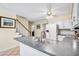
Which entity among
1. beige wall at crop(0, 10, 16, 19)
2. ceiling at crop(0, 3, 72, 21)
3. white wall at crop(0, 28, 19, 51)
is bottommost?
white wall at crop(0, 28, 19, 51)

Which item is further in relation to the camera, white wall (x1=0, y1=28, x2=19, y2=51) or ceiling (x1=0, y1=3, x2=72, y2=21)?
white wall (x1=0, y1=28, x2=19, y2=51)

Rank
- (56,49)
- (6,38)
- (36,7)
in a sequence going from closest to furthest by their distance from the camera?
(56,49) → (36,7) → (6,38)

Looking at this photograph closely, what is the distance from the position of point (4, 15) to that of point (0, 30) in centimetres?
81

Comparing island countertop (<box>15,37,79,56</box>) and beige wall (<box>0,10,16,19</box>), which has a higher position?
beige wall (<box>0,10,16,19</box>)

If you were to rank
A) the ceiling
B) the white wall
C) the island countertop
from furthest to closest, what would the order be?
the white wall < the ceiling < the island countertop

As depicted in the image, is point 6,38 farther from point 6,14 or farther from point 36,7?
point 36,7

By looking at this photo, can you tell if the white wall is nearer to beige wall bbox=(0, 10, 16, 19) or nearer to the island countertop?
beige wall bbox=(0, 10, 16, 19)

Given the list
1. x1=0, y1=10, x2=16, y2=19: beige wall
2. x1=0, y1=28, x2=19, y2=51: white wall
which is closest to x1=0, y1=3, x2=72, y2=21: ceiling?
x1=0, y1=10, x2=16, y2=19: beige wall

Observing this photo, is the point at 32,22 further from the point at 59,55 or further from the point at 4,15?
the point at 59,55

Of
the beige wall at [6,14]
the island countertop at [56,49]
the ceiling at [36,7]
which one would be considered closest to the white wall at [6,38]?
the beige wall at [6,14]

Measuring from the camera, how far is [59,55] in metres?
0.99

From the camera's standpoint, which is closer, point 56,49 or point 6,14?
point 56,49

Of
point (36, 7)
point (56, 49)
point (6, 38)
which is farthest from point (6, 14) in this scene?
point (56, 49)

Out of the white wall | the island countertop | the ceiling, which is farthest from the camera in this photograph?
the white wall
